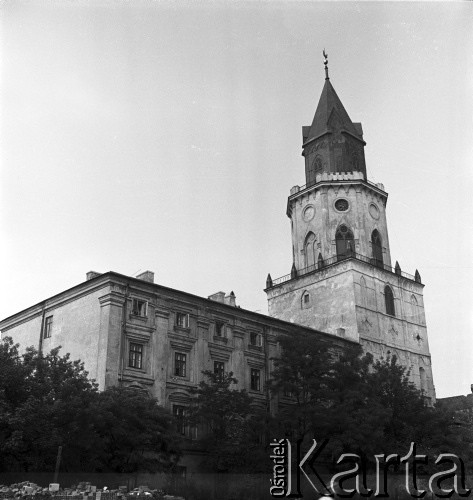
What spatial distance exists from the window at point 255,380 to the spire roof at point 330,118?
28.4 metres

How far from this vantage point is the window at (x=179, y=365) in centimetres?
4028

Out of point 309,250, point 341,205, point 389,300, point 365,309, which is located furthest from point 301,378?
point 341,205

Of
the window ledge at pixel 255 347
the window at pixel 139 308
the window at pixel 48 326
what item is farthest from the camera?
the window ledge at pixel 255 347

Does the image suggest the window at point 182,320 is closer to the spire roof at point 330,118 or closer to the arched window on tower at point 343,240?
the arched window on tower at point 343,240

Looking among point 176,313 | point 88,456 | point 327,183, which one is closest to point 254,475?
point 88,456

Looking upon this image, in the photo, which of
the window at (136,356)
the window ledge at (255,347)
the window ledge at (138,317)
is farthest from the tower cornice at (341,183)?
the window at (136,356)

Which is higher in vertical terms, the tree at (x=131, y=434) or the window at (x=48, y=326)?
the window at (x=48, y=326)

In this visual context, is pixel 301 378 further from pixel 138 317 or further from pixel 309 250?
pixel 309 250

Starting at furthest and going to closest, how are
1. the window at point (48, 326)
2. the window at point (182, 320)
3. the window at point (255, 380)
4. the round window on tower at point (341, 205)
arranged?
the round window on tower at point (341, 205) < the window at point (255, 380) < the window at point (48, 326) < the window at point (182, 320)

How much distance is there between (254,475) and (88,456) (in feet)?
26.9

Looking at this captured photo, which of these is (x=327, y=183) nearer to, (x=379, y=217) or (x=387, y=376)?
(x=379, y=217)

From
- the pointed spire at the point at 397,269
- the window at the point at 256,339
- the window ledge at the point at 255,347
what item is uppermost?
the pointed spire at the point at 397,269

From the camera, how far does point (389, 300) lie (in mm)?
59344

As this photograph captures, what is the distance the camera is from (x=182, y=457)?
37406 mm
